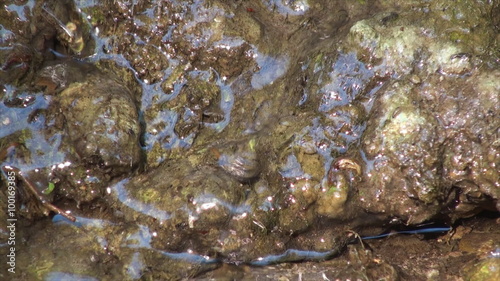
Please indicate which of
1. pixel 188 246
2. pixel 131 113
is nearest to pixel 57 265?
pixel 188 246

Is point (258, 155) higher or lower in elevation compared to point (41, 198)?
higher

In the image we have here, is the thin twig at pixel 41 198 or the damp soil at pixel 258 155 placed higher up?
the damp soil at pixel 258 155

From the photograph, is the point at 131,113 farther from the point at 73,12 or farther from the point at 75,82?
the point at 73,12

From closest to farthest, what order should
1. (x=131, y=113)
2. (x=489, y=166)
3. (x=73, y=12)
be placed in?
1. (x=489, y=166)
2. (x=131, y=113)
3. (x=73, y=12)

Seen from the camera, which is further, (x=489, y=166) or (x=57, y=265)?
(x=57, y=265)

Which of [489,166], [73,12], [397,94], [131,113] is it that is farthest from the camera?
[73,12]

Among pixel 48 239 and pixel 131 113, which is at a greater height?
pixel 131 113

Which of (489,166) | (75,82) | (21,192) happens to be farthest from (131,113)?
(489,166)

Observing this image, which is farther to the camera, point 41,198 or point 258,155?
point 258,155

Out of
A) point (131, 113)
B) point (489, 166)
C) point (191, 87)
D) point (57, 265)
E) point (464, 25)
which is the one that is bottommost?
point (57, 265)

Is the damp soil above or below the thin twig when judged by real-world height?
above
